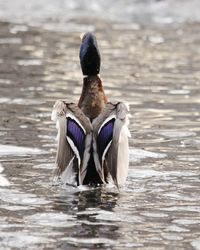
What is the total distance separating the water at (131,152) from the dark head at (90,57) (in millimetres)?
1031

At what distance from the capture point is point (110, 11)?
30.0m

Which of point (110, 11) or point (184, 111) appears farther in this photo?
point (110, 11)

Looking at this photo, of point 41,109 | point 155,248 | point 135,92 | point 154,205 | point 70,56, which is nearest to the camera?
point 155,248

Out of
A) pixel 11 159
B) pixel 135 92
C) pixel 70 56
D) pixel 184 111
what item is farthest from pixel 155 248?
pixel 70 56

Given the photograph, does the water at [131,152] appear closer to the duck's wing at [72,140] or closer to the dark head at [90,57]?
the duck's wing at [72,140]

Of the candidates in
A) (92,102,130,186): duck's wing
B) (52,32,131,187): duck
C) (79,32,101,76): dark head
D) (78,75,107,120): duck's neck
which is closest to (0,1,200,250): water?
(52,32,131,187): duck

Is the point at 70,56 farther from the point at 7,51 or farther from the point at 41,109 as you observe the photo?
the point at 41,109

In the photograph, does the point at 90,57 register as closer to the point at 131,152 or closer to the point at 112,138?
the point at 112,138

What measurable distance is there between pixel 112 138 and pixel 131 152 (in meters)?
2.15

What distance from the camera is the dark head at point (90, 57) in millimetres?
9945

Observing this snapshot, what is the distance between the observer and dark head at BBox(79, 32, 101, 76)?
995cm

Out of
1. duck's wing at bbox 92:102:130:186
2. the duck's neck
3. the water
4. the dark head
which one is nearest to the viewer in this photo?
the water

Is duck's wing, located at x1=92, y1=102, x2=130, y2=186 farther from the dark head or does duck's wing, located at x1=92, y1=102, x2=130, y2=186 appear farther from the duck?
the dark head

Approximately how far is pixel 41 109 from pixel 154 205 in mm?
5257
